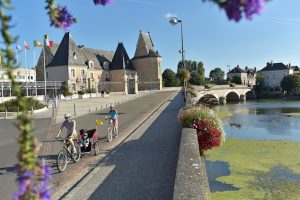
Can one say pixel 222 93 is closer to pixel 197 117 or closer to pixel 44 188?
pixel 197 117

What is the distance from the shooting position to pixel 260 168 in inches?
755

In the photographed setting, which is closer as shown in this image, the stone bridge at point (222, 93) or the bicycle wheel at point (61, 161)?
the bicycle wheel at point (61, 161)

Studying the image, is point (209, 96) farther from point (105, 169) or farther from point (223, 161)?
point (105, 169)

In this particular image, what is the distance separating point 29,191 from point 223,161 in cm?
1923

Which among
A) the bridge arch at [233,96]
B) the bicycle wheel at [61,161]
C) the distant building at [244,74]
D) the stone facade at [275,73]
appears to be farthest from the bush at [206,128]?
the distant building at [244,74]

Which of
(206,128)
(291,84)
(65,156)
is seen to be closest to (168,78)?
(291,84)

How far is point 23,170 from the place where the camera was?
1.57 meters

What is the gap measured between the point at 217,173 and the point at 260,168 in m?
2.69

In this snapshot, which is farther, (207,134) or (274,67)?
(274,67)

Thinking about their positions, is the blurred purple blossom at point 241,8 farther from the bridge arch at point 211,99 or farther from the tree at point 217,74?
the tree at point 217,74

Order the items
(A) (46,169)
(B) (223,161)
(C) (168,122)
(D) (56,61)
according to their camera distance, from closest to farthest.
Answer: (A) (46,169) → (B) (223,161) → (C) (168,122) → (D) (56,61)

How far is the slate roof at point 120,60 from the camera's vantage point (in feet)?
300

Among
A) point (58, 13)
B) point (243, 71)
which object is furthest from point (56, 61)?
point (243, 71)

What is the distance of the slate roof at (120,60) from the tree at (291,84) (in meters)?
51.5
